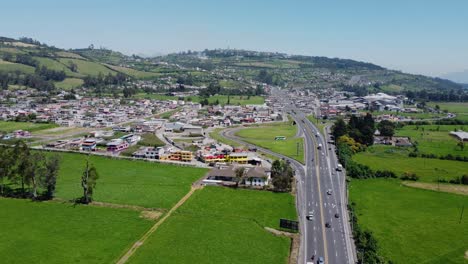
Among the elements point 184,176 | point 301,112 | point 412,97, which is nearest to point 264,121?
point 301,112

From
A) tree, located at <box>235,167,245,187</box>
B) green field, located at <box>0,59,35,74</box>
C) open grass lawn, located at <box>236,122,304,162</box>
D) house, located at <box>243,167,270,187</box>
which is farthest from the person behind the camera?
green field, located at <box>0,59,35,74</box>

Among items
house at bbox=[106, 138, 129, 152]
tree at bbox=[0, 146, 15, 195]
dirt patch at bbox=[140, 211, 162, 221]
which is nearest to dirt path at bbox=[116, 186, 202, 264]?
dirt patch at bbox=[140, 211, 162, 221]

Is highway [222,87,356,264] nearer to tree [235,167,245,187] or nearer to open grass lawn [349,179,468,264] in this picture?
open grass lawn [349,179,468,264]

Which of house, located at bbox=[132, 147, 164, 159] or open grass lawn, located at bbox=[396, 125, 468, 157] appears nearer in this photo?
house, located at bbox=[132, 147, 164, 159]

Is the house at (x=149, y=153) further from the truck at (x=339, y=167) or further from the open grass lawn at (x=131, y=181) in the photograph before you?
the truck at (x=339, y=167)

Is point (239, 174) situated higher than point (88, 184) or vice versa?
point (239, 174)

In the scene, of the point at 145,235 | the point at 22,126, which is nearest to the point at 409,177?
the point at 145,235

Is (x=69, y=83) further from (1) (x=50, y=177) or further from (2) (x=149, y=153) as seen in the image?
(1) (x=50, y=177)
